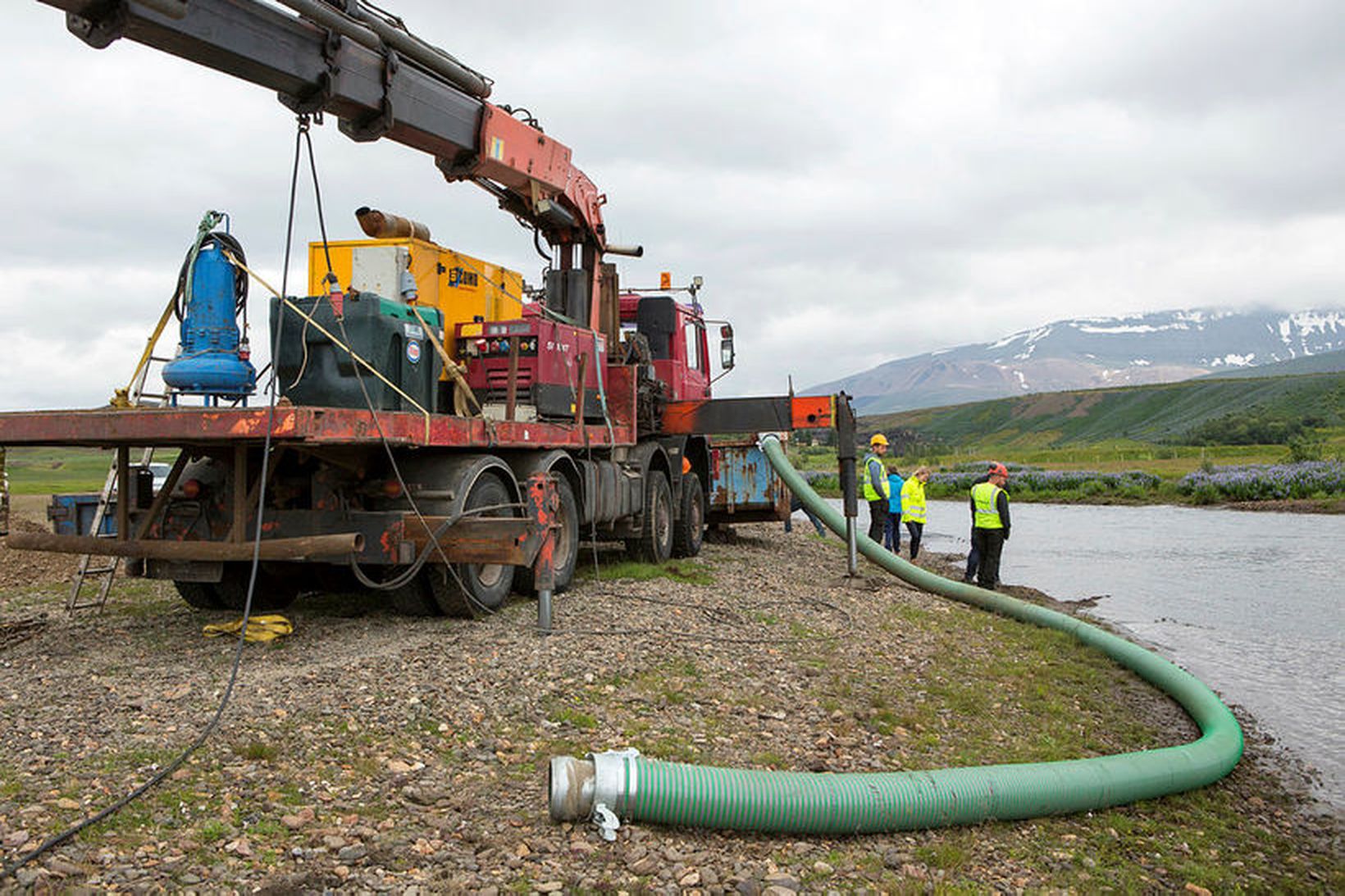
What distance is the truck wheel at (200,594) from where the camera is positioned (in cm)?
884

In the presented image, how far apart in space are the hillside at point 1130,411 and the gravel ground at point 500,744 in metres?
79.6

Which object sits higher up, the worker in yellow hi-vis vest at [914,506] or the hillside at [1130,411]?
the hillside at [1130,411]

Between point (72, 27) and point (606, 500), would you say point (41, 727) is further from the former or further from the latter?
point (606, 500)

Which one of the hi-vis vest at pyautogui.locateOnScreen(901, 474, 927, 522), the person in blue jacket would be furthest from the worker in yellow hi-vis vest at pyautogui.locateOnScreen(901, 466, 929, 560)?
the person in blue jacket

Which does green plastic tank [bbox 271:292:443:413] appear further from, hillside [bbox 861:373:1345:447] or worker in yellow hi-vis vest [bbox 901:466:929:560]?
hillside [bbox 861:373:1345:447]

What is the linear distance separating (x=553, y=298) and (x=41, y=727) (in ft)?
26.4

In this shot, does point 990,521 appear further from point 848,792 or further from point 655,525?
point 848,792

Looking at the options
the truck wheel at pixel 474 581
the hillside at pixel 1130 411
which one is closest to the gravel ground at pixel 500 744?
the truck wheel at pixel 474 581

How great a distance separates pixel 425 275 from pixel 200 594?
11.5ft

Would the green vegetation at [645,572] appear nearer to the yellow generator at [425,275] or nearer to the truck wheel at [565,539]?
the truck wheel at [565,539]

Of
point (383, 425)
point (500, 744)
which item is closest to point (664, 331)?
point (383, 425)

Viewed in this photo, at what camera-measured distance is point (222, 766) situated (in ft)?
16.6

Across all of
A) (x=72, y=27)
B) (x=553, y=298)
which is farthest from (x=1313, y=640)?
(x=72, y=27)

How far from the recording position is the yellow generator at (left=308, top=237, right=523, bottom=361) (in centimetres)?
957
